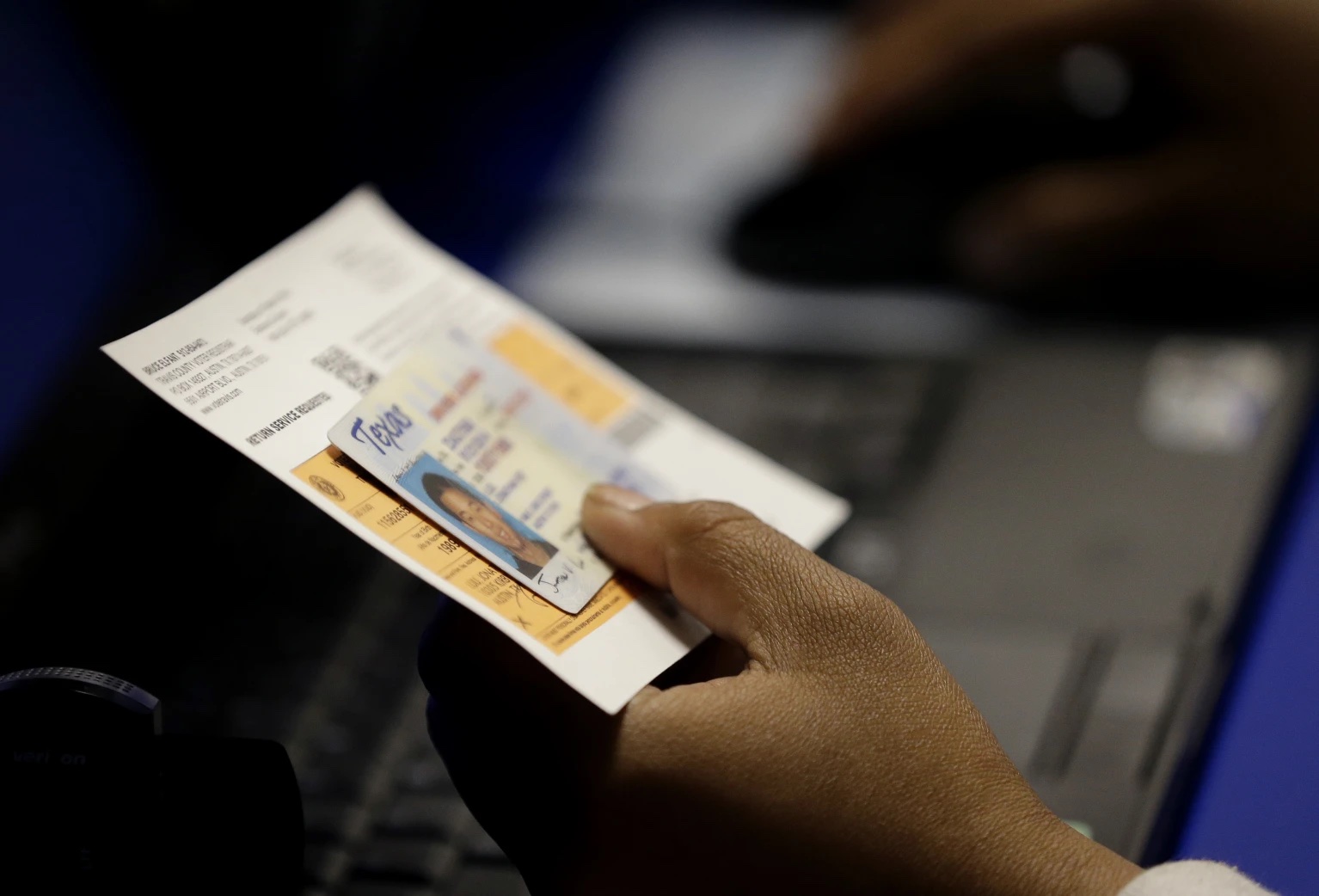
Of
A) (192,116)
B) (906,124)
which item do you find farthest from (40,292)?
(906,124)

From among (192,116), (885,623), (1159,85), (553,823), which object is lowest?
(553,823)

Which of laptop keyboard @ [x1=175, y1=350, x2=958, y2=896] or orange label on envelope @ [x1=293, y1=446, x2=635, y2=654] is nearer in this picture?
orange label on envelope @ [x1=293, y1=446, x2=635, y2=654]

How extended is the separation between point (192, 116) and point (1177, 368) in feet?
2.64

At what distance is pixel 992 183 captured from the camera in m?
1.11

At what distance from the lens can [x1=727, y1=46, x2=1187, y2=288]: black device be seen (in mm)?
1069

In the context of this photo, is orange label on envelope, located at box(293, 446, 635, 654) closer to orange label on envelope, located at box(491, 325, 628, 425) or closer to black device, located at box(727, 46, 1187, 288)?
orange label on envelope, located at box(491, 325, 628, 425)

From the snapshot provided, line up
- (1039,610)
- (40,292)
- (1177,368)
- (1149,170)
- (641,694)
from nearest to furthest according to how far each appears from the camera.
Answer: (641,694) < (40,292) < (1039,610) < (1177,368) < (1149,170)

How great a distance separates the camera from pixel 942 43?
1.11 metres

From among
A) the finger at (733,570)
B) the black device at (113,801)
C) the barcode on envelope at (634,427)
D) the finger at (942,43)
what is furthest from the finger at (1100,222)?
the black device at (113,801)

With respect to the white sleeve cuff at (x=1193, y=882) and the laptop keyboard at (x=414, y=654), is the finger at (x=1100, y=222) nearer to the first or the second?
the laptop keyboard at (x=414, y=654)

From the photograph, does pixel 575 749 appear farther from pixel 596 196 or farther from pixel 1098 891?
pixel 596 196

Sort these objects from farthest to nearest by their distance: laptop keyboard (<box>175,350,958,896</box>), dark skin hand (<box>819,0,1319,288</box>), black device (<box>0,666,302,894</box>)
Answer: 1. dark skin hand (<box>819,0,1319,288</box>)
2. laptop keyboard (<box>175,350,958,896</box>)
3. black device (<box>0,666,302,894</box>)

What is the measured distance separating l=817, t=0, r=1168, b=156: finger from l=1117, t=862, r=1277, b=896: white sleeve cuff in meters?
0.79

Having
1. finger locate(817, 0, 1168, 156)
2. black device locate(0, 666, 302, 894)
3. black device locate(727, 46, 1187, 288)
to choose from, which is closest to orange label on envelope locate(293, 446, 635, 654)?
black device locate(0, 666, 302, 894)
